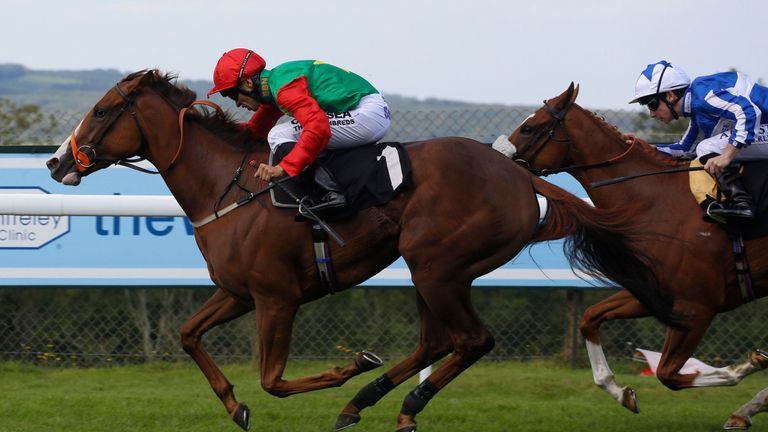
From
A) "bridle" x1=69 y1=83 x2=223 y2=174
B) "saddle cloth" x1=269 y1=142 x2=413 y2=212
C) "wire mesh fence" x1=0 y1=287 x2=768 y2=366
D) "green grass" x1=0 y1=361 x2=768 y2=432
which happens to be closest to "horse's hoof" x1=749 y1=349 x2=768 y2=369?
"green grass" x1=0 y1=361 x2=768 y2=432

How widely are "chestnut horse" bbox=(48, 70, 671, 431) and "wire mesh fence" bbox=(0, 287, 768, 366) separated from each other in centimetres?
244

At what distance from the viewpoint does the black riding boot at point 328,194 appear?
4.68m

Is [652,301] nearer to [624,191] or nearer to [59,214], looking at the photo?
[624,191]

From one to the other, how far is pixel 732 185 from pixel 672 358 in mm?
882

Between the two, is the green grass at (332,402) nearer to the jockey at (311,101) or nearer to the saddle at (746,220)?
the saddle at (746,220)

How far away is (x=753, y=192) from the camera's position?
501 centimetres

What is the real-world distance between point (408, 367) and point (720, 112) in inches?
76.2

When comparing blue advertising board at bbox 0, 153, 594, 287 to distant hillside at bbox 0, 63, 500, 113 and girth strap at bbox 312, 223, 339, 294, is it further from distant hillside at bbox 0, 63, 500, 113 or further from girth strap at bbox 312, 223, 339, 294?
distant hillside at bbox 0, 63, 500, 113

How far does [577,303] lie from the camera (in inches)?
288

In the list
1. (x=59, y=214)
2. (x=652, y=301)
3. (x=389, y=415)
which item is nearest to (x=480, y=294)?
(x=389, y=415)

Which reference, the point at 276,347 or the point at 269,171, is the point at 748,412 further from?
the point at 269,171

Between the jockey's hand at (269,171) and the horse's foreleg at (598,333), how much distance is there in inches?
73.1

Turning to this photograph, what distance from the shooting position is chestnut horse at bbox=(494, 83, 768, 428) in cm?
507

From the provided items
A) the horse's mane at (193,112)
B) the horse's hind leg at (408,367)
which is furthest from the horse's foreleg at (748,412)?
the horse's mane at (193,112)
